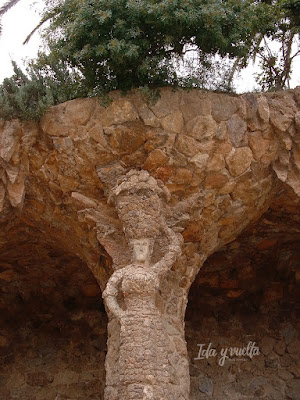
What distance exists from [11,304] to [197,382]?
2.70 m

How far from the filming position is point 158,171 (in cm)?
587

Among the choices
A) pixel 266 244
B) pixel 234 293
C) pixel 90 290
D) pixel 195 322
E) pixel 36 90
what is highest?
pixel 36 90

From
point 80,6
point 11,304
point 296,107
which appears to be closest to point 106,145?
point 80,6

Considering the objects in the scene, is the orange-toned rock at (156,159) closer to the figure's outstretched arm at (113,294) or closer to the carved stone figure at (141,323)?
the carved stone figure at (141,323)

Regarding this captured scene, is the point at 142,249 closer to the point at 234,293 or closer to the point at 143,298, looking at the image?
the point at 143,298

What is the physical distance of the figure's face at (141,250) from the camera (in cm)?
561

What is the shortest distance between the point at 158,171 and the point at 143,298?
3.99ft

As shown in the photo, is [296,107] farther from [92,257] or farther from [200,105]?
[92,257]

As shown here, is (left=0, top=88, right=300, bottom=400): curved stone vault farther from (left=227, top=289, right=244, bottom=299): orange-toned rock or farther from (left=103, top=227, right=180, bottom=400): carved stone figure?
(left=227, top=289, right=244, bottom=299): orange-toned rock

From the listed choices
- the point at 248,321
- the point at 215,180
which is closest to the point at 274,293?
the point at 248,321

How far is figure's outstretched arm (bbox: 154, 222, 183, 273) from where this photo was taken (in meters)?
5.61

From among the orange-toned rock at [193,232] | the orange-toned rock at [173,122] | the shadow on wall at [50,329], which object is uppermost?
the orange-toned rock at [173,122]

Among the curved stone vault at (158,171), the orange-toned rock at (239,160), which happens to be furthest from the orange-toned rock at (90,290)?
the orange-toned rock at (239,160)

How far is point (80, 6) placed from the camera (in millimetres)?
5855
